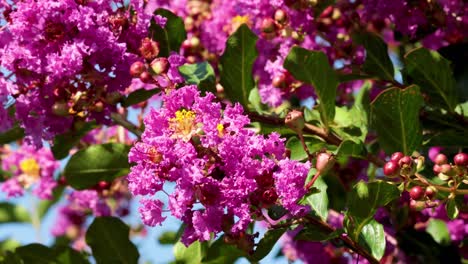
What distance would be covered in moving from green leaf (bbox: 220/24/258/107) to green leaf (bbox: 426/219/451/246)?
2.35 ft

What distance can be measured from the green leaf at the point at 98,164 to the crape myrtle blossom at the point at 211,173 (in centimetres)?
64

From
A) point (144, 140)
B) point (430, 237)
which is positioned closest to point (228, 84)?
point (144, 140)

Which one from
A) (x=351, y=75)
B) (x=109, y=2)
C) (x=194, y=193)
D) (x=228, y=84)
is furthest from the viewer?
(x=351, y=75)

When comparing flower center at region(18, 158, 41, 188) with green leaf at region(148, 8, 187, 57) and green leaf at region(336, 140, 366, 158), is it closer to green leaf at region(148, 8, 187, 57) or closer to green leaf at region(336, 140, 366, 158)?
green leaf at region(148, 8, 187, 57)

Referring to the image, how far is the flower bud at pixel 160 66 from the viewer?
1634 millimetres

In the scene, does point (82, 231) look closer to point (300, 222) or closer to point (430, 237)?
point (430, 237)

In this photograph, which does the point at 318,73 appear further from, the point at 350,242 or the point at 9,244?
the point at 9,244

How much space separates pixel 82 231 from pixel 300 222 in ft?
5.97

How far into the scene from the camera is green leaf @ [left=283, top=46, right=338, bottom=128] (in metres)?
1.73

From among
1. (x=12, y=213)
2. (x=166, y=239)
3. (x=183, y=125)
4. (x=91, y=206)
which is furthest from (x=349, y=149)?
(x=12, y=213)

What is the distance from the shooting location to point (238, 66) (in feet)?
6.00

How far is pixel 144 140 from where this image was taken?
4.65ft

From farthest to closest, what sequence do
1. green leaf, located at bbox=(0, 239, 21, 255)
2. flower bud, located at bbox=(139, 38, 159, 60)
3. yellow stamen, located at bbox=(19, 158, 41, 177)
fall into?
green leaf, located at bbox=(0, 239, 21, 255) < yellow stamen, located at bbox=(19, 158, 41, 177) < flower bud, located at bbox=(139, 38, 159, 60)

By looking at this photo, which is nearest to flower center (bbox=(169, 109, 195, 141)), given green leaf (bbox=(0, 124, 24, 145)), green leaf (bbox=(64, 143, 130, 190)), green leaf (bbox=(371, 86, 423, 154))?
green leaf (bbox=(371, 86, 423, 154))
